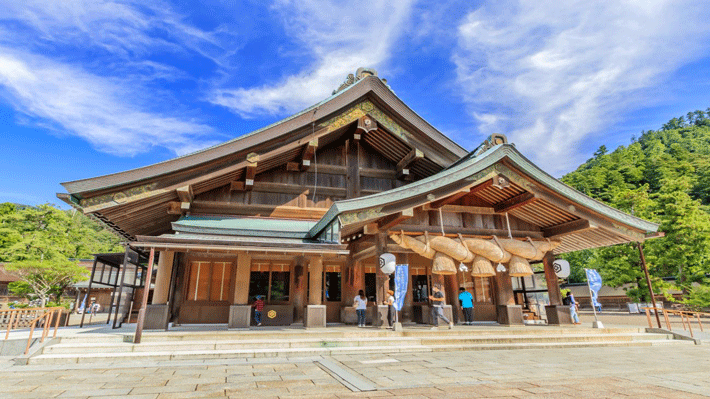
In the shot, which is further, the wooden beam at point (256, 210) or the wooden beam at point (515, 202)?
the wooden beam at point (256, 210)

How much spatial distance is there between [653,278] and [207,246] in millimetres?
27259

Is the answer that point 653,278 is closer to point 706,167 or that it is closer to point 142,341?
point 142,341

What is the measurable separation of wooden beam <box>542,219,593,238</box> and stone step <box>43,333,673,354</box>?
10.2 ft

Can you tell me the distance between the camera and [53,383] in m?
4.79

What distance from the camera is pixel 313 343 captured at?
788cm

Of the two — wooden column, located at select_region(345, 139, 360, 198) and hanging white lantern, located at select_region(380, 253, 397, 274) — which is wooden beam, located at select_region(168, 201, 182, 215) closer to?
wooden column, located at select_region(345, 139, 360, 198)

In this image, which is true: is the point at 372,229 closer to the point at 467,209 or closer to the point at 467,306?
the point at 467,209

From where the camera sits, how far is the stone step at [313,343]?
698 cm

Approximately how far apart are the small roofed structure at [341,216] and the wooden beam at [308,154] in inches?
2.1

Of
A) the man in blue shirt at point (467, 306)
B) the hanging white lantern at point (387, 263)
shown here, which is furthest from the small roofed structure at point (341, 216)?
the man in blue shirt at point (467, 306)

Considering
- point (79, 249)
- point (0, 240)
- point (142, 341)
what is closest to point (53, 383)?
point (142, 341)

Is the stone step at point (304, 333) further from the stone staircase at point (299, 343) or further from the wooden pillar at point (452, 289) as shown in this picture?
the wooden pillar at point (452, 289)

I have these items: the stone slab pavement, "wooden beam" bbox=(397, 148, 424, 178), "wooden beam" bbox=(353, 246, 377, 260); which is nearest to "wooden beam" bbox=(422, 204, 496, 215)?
"wooden beam" bbox=(353, 246, 377, 260)

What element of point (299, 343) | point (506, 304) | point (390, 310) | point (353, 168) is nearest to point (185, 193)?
point (299, 343)
